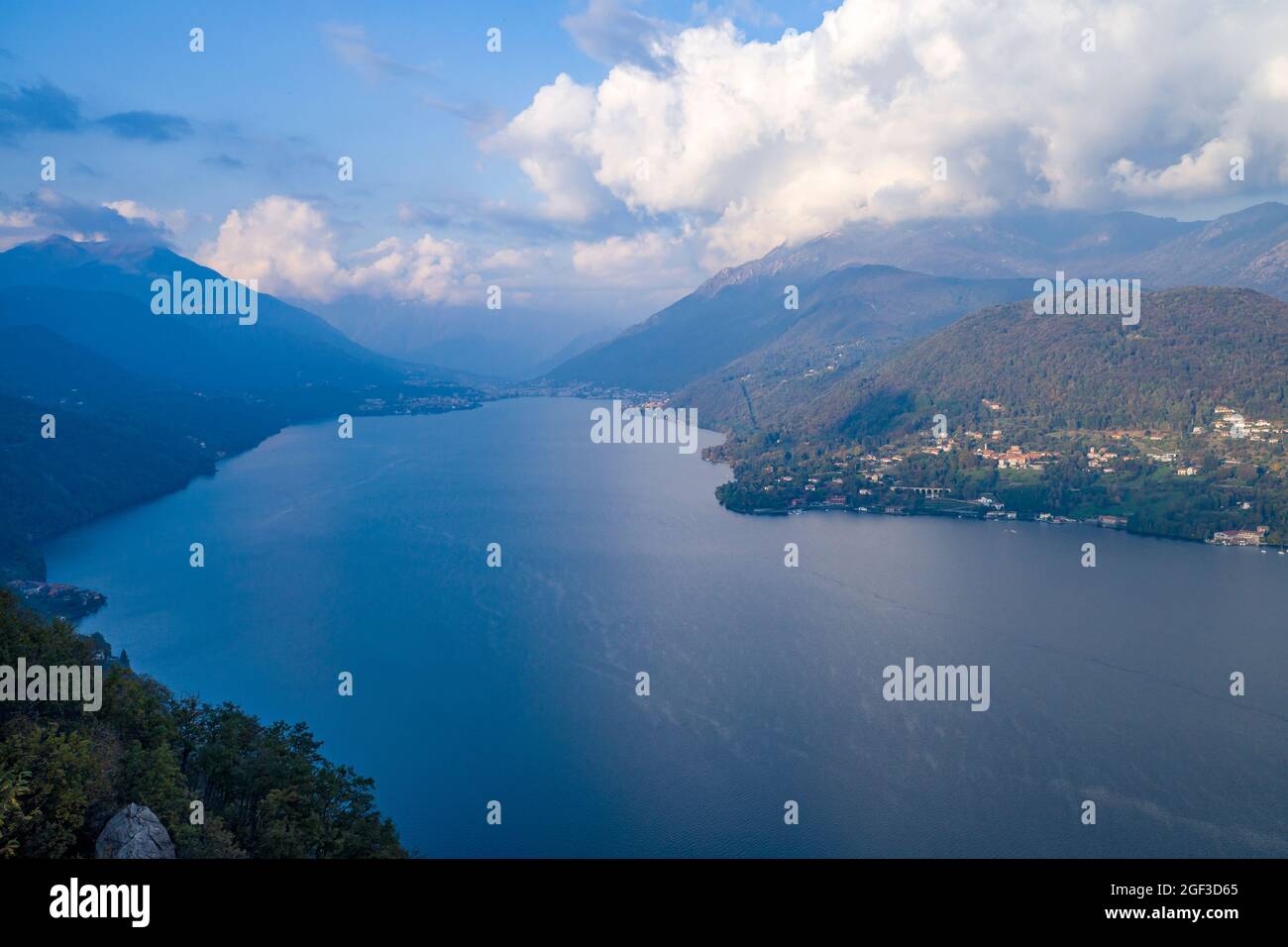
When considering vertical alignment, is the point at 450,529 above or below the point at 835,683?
above

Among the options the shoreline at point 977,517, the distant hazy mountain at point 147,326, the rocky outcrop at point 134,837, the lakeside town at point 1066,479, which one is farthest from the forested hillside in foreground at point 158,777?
the distant hazy mountain at point 147,326

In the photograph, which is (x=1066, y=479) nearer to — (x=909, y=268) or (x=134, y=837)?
(x=134, y=837)

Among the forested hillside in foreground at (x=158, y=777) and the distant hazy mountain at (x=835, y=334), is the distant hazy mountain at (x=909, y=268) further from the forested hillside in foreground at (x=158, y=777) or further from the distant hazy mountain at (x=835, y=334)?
the forested hillside in foreground at (x=158, y=777)

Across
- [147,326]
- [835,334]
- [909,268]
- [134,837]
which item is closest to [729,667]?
[134,837]
